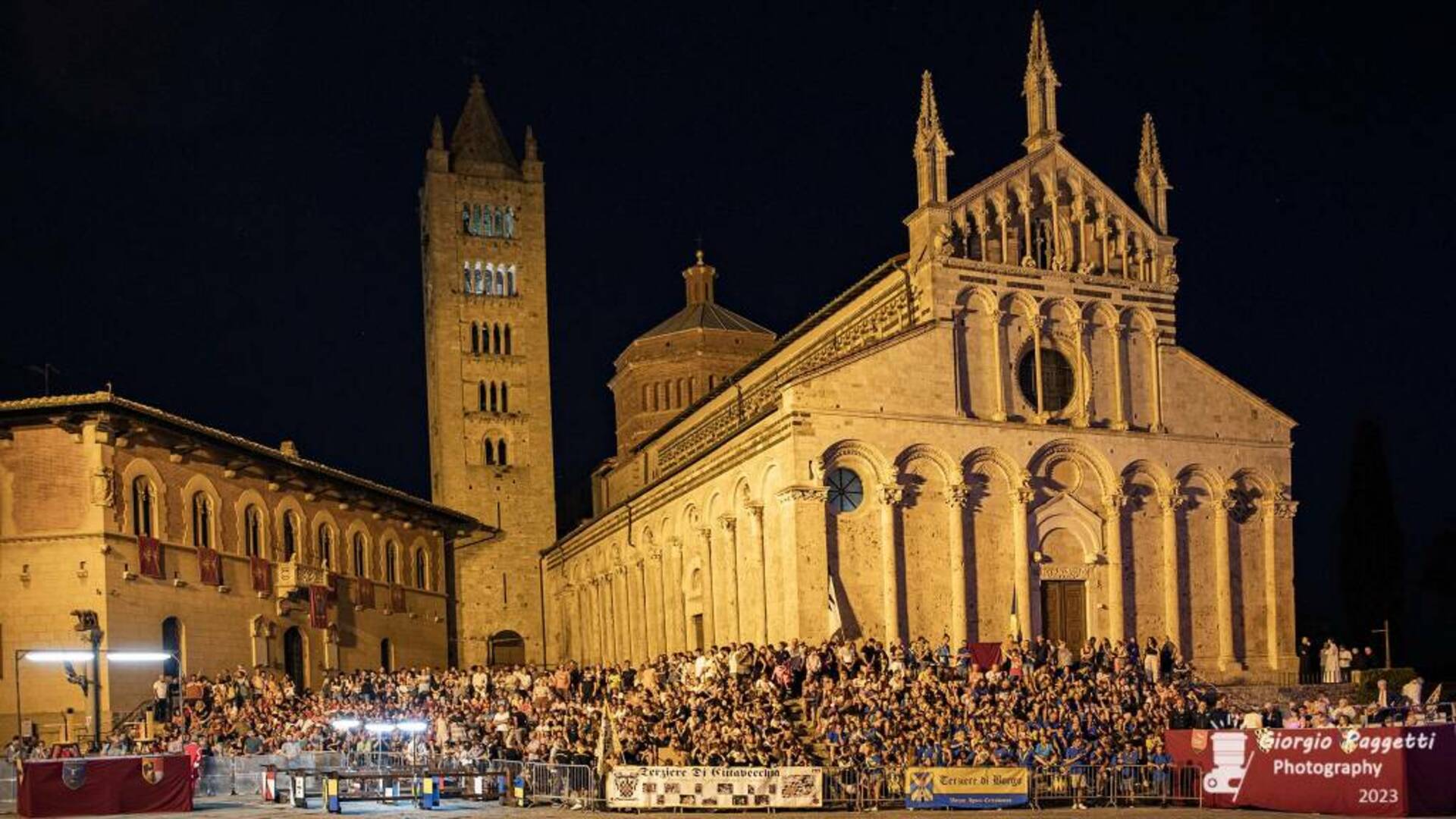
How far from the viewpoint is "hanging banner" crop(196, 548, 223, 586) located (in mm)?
40662

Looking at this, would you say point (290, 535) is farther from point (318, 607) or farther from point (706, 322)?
point (706, 322)

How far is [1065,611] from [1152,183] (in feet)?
40.1

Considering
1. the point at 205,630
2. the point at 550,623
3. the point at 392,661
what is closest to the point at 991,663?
the point at 205,630

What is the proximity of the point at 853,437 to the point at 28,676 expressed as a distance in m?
19.9

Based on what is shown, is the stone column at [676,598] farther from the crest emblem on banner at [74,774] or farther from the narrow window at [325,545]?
the crest emblem on banner at [74,774]

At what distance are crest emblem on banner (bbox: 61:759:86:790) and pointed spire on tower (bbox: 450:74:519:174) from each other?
4595 cm

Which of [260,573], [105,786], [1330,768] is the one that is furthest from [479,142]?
[1330,768]

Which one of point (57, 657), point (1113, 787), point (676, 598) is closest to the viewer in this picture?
point (1113, 787)

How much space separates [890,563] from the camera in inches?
1537

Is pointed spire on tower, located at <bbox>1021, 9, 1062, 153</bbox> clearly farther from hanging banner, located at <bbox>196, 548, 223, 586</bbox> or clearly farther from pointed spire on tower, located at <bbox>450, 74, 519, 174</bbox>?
pointed spire on tower, located at <bbox>450, 74, 519, 174</bbox>

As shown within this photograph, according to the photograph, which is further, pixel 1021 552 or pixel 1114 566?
pixel 1114 566

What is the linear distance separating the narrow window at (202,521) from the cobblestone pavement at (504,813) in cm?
1265

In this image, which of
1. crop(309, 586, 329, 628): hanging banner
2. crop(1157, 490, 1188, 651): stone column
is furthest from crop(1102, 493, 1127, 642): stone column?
crop(309, 586, 329, 628): hanging banner

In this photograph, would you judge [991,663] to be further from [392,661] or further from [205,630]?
[392,661]
